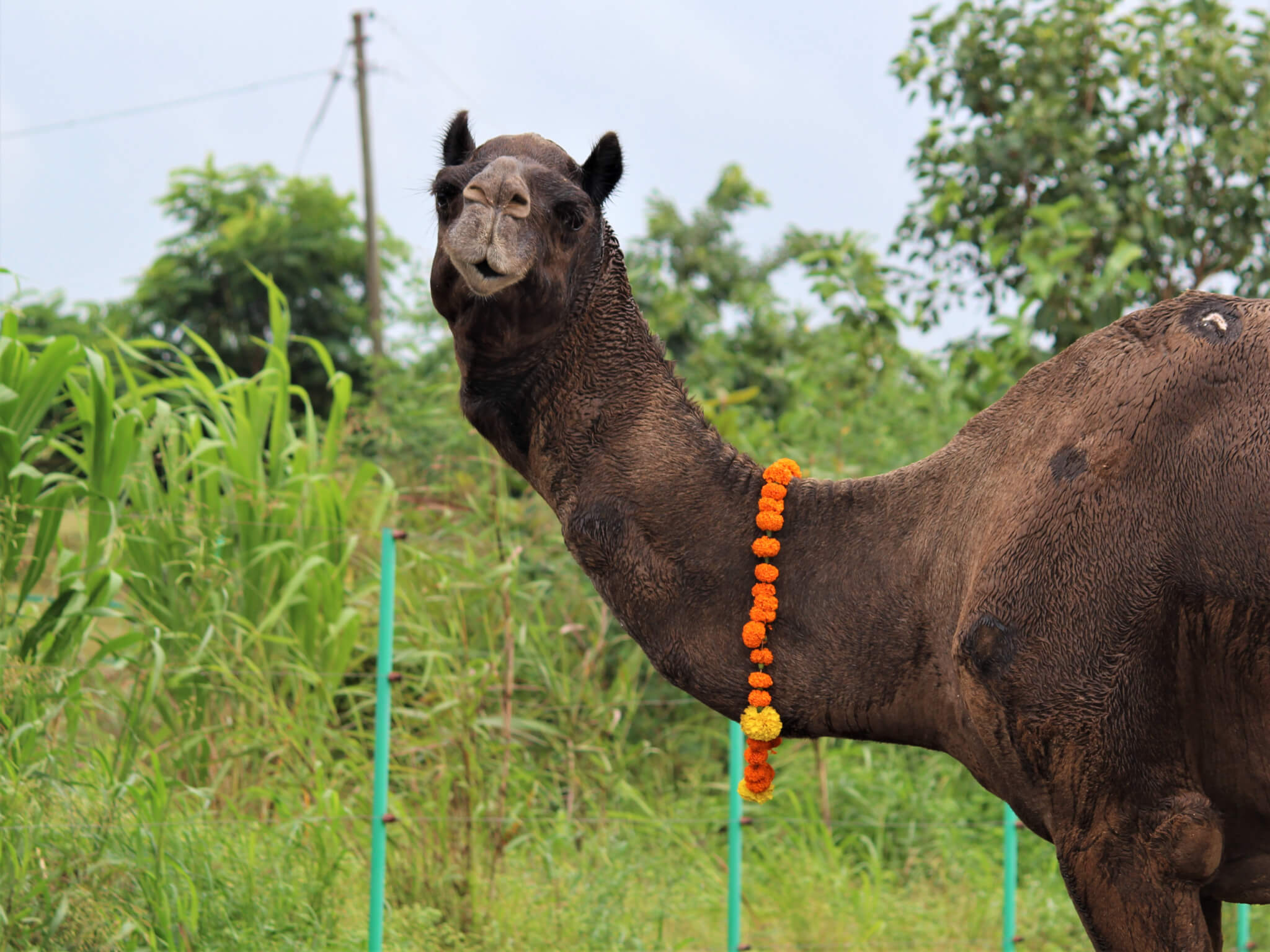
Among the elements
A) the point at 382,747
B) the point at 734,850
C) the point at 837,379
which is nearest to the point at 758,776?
the point at 382,747

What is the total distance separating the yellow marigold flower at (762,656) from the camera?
9.20 ft

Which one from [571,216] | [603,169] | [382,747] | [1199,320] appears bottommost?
[382,747]

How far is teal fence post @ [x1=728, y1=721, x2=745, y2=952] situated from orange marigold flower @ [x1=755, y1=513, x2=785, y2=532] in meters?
2.41

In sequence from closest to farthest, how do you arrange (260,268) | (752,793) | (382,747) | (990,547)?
(990,547) → (752,793) → (382,747) → (260,268)

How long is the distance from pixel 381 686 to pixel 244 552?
112 centimetres

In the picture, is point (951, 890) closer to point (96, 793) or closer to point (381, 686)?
point (381, 686)

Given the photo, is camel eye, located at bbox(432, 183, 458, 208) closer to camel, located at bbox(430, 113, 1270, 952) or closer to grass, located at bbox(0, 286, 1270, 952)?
camel, located at bbox(430, 113, 1270, 952)

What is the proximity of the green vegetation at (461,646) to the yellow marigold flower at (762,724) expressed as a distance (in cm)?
224

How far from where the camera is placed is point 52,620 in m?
4.39

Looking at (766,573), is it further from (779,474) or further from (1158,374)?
(1158,374)

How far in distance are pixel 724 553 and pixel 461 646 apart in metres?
3.69

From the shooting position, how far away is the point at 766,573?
284cm

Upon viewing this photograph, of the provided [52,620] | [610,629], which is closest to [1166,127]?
[610,629]

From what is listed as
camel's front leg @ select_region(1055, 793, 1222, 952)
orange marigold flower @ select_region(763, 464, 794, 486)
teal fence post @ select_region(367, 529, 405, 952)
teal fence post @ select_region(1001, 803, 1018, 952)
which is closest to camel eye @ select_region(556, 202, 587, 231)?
orange marigold flower @ select_region(763, 464, 794, 486)
